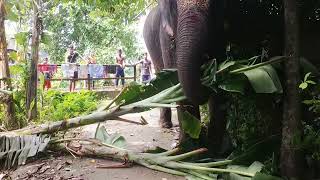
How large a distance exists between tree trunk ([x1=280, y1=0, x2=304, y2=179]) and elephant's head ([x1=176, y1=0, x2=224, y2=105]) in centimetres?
88

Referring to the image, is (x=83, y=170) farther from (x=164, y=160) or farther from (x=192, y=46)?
(x=192, y=46)

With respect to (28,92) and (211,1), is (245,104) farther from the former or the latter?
(28,92)

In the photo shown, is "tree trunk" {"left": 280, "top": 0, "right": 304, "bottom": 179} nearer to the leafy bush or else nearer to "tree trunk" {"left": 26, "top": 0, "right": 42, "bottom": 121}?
the leafy bush

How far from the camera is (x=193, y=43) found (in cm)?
397

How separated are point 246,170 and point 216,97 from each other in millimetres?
1811

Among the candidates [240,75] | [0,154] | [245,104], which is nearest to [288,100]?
[240,75]

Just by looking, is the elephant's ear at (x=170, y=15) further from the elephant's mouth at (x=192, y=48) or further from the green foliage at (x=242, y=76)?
the green foliage at (x=242, y=76)

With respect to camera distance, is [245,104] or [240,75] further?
[245,104]

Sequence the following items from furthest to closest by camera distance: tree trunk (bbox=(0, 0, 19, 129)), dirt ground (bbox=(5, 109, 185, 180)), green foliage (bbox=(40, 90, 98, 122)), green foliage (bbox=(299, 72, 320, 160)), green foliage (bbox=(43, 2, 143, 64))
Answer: green foliage (bbox=(43, 2, 143, 64)) < green foliage (bbox=(40, 90, 98, 122)) < tree trunk (bbox=(0, 0, 19, 129)) < dirt ground (bbox=(5, 109, 185, 180)) < green foliage (bbox=(299, 72, 320, 160))

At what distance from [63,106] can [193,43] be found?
497cm

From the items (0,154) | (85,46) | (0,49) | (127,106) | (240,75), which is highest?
(85,46)

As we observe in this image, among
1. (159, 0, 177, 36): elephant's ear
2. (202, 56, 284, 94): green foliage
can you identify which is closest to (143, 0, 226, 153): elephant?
(159, 0, 177, 36): elephant's ear

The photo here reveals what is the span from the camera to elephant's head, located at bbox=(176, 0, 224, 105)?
13.0ft

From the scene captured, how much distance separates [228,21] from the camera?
188 inches
